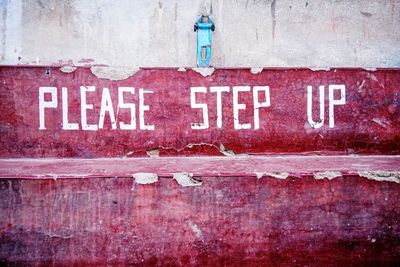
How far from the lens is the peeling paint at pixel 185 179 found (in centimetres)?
184

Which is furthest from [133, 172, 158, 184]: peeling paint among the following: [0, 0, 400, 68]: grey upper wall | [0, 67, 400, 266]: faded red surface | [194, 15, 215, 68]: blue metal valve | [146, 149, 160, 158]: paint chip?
[0, 0, 400, 68]: grey upper wall

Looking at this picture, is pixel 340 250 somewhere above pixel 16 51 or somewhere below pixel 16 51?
below

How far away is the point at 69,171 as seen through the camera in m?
1.93

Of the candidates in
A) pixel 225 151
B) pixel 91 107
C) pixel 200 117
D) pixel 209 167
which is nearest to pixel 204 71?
pixel 200 117

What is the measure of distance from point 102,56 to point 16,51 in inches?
31.9

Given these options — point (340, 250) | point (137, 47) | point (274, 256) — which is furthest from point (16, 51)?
point (340, 250)

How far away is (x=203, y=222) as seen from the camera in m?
1.87

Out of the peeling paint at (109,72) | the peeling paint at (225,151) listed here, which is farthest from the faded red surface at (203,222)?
the peeling paint at (109,72)

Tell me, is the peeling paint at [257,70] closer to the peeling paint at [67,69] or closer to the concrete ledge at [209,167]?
the concrete ledge at [209,167]

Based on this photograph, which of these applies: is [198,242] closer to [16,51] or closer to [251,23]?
[251,23]

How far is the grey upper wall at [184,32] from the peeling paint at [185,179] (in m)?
1.63

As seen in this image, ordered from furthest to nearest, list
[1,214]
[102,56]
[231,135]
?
[102,56] < [231,135] < [1,214]

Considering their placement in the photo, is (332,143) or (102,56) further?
(102,56)

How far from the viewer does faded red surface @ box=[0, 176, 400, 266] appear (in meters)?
1.84
